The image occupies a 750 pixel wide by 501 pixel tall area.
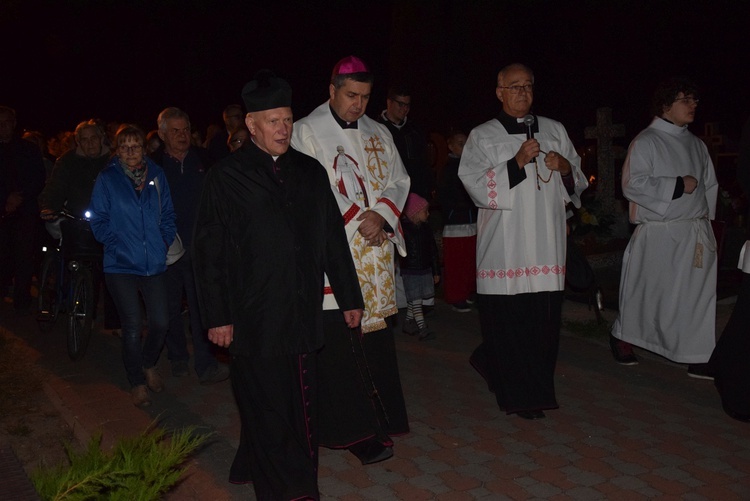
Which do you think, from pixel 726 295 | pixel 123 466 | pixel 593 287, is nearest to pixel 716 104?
pixel 726 295

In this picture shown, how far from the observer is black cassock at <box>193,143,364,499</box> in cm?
473

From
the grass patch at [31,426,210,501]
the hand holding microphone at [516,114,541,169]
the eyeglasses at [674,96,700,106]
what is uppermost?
the eyeglasses at [674,96,700,106]

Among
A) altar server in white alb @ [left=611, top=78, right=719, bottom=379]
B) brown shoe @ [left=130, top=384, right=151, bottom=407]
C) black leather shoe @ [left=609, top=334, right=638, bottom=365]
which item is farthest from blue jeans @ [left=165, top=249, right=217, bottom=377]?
altar server in white alb @ [left=611, top=78, right=719, bottom=379]

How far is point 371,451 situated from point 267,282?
4.75ft

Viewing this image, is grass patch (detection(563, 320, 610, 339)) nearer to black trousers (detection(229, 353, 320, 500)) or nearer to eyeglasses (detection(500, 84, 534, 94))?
eyeglasses (detection(500, 84, 534, 94))

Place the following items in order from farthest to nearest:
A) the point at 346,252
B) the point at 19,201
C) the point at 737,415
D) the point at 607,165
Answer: the point at 607,165
the point at 19,201
the point at 737,415
the point at 346,252

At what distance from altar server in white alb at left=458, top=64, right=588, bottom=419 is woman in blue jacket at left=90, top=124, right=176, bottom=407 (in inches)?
87.0

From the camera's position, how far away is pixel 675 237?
7.52 meters

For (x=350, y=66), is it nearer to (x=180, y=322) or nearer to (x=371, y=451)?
(x=371, y=451)

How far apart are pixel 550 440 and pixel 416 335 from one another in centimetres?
329

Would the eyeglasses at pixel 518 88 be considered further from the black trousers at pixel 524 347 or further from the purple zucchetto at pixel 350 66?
the black trousers at pixel 524 347

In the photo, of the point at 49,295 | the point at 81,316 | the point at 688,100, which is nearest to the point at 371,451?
the point at 688,100

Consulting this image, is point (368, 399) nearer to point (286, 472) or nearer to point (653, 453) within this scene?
point (286, 472)

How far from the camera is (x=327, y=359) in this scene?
18.7 ft
